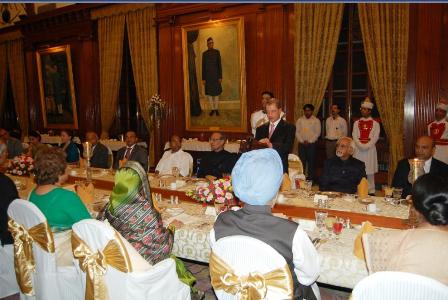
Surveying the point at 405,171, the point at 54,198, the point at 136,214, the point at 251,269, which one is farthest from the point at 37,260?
the point at 405,171

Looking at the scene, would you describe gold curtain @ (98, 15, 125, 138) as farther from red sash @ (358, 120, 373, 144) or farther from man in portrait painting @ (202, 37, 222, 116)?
red sash @ (358, 120, 373, 144)

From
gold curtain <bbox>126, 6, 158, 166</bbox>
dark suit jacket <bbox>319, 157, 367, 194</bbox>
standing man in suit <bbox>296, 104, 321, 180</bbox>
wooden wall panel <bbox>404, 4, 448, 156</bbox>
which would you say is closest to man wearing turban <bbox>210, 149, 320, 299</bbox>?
dark suit jacket <bbox>319, 157, 367, 194</bbox>

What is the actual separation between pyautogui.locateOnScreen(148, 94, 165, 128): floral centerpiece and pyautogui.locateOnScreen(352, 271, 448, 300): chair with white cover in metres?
9.35

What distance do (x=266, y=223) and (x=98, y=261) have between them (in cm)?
104

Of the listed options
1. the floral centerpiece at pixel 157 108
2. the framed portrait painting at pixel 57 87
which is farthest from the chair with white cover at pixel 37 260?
the framed portrait painting at pixel 57 87

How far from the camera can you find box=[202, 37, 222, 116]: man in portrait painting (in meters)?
9.38

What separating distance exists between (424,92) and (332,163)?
3.86 m

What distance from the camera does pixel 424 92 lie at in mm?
7246

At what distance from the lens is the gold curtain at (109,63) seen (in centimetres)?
1116

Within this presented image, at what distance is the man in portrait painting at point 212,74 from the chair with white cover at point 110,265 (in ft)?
24.4

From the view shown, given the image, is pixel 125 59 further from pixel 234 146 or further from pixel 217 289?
pixel 217 289

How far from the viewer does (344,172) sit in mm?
4477

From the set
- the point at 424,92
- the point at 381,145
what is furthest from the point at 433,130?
the point at 381,145

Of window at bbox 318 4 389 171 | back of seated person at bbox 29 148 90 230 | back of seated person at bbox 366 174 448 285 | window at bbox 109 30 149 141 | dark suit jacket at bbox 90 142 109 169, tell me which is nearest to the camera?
back of seated person at bbox 366 174 448 285
